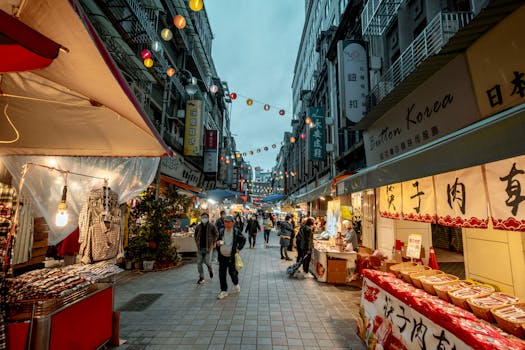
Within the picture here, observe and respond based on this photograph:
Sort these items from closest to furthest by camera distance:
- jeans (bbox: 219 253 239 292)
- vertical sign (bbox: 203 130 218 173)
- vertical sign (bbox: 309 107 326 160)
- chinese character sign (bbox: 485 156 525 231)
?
chinese character sign (bbox: 485 156 525 231)
jeans (bbox: 219 253 239 292)
vertical sign (bbox: 309 107 326 160)
vertical sign (bbox: 203 130 218 173)

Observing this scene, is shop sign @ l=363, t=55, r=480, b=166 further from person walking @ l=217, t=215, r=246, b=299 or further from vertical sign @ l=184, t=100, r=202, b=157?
vertical sign @ l=184, t=100, r=202, b=157

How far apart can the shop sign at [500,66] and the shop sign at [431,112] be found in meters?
0.25

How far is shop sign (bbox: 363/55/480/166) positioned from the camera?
5.50 meters

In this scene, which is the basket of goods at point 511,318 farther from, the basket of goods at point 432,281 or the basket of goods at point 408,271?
the basket of goods at point 408,271

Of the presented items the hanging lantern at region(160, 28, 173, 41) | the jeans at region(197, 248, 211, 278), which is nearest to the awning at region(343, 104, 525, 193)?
the jeans at region(197, 248, 211, 278)

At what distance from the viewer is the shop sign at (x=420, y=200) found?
4891 millimetres

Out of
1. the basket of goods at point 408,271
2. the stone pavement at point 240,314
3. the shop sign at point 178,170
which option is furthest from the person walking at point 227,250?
the shop sign at point 178,170

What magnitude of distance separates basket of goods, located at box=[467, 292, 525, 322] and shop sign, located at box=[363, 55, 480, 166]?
12.1 feet

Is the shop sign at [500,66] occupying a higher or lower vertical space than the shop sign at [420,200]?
higher

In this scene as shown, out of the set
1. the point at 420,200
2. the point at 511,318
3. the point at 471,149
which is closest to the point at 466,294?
the point at 511,318

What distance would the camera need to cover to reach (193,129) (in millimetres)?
20641

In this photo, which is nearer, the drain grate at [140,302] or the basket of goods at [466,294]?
the basket of goods at [466,294]

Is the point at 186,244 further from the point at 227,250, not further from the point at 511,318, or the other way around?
the point at 511,318

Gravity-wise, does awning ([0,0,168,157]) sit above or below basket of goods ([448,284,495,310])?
above
